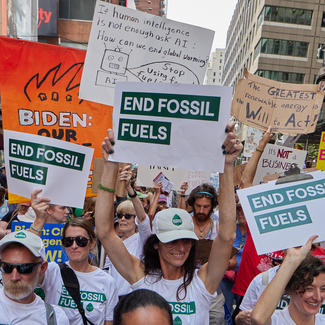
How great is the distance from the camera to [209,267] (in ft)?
7.50

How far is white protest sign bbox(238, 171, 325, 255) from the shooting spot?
2184 millimetres

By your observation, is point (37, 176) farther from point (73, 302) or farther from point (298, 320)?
point (298, 320)

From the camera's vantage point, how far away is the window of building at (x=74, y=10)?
32812 millimetres

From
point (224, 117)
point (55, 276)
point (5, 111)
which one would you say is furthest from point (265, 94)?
point (55, 276)

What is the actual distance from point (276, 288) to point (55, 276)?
153 cm

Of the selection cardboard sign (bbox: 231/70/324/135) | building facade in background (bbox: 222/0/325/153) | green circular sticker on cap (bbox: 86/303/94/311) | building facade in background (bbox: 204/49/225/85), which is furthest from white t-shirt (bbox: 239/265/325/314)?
building facade in background (bbox: 204/49/225/85)

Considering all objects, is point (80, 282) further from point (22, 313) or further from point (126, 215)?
point (126, 215)

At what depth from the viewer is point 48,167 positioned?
2.96 meters

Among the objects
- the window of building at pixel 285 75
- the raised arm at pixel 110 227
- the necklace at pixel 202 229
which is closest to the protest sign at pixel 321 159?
the necklace at pixel 202 229

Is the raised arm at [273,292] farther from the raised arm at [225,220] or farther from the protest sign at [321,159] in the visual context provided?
the protest sign at [321,159]

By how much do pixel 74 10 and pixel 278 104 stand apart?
1267 inches

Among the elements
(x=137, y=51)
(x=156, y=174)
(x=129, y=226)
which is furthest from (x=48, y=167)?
(x=156, y=174)

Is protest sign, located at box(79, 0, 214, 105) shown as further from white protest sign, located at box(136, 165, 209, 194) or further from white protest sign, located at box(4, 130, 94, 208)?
white protest sign, located at box(136, 165, 209, 194)

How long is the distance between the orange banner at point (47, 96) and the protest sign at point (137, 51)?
1.20 ft
